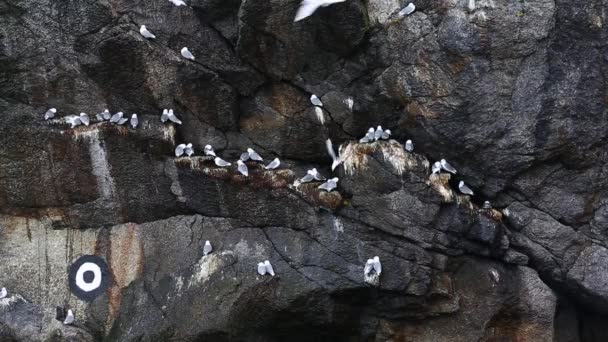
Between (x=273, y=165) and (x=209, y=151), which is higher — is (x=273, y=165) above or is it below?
below

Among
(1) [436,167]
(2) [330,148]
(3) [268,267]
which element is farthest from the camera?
(2) [330,148]

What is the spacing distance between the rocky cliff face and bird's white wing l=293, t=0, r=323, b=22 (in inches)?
4.4

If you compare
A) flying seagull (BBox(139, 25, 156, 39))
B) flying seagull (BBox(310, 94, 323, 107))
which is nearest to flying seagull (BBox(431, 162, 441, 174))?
flying seagull (BBox(310, 94, 323, 107))

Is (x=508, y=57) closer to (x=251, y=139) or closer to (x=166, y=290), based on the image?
(x=251, y=139)

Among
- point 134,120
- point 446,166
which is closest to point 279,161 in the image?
point 134,120

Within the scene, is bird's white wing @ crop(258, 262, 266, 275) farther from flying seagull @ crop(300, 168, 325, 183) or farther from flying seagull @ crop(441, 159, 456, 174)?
flying seagull @ crop(441, 159, 456, 174)

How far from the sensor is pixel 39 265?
9.80 meters

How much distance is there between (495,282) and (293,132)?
299cm

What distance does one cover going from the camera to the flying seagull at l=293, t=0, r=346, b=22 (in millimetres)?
9406

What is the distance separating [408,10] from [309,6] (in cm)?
115

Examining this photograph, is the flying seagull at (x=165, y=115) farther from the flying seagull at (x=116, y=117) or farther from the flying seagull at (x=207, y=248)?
the flying seagull at (x=207, y=248)

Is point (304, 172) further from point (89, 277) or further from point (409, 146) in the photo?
point (89, 277)

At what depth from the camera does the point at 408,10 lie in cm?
941

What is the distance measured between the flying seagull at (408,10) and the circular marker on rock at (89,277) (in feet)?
15.1
